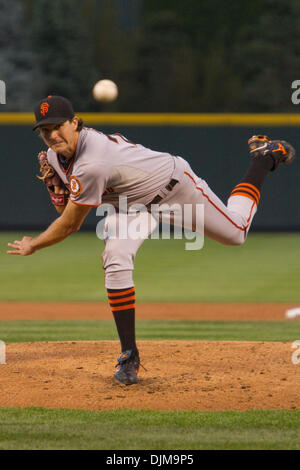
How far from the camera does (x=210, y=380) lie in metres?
4.75

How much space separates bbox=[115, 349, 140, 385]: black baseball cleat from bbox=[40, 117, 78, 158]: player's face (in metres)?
1.17

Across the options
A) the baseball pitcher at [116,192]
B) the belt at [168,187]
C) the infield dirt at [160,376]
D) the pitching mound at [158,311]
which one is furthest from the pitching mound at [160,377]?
the pitching mound at [158,311]

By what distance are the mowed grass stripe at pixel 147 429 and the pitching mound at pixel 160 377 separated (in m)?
0.14

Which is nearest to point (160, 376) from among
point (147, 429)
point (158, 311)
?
point (147, 429)

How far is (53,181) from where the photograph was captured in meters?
4.65

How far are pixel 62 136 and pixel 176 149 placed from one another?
36.5 feet

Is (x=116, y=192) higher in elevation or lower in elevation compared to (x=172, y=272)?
lower

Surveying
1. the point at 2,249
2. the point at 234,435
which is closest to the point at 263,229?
the point at 2,249

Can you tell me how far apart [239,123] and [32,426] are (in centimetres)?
1174

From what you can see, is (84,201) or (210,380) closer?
(84,201)

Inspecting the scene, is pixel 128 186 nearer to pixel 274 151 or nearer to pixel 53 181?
pixel 53 181

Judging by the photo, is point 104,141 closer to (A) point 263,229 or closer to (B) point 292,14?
(A) point 263,229

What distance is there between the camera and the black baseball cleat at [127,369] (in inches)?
182

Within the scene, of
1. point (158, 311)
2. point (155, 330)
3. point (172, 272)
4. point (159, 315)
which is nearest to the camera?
point (155, 330)
